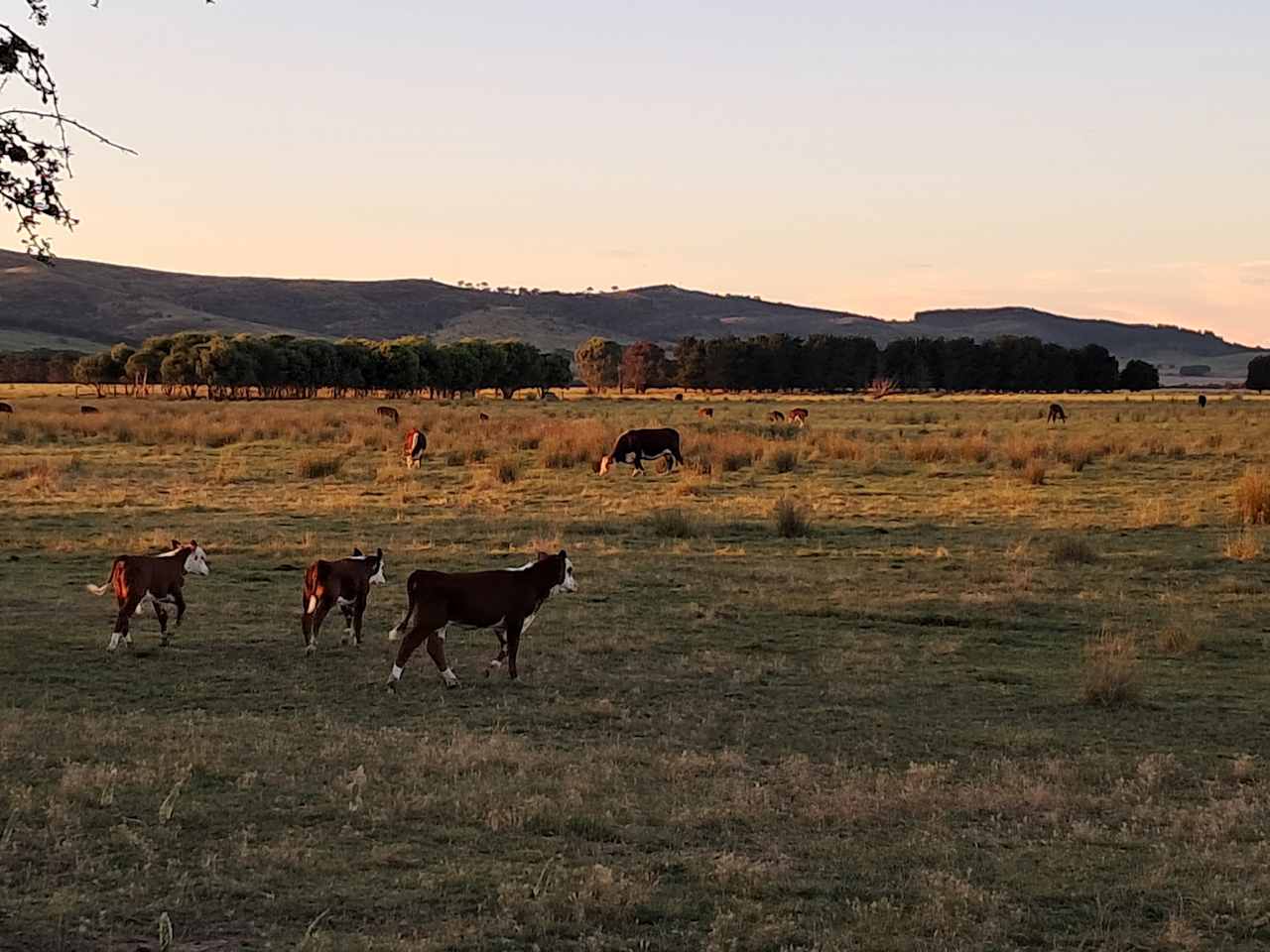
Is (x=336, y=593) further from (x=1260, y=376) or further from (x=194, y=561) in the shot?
(x=1260, y=376)

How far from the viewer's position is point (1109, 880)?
6828mm

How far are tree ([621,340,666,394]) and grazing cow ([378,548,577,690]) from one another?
132 meters

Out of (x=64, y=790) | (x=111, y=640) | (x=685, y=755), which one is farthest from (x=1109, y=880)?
(x=111, y=640)

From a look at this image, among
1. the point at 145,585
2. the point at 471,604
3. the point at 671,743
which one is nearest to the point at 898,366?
the point at 145,585

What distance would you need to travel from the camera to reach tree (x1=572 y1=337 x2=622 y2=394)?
15212 centimetres

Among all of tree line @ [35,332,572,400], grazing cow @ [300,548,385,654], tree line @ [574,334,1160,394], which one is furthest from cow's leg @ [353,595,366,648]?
tree line @ [574,334,1160,394]

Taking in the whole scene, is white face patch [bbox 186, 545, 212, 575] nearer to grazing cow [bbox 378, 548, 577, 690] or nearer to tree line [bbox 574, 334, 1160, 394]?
grazing cow [bbox 378, 548, 577, 690]

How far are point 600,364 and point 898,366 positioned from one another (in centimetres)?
3554

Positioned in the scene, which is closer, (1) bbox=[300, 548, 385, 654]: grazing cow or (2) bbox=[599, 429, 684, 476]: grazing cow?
(1) bbox=[300, 548, 385, 654]: grazing cow

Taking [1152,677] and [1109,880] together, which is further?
[1152,677]

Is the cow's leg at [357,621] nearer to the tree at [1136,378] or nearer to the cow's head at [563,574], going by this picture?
the cow's head at [563,574]

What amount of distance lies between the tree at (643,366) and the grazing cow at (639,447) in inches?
4314

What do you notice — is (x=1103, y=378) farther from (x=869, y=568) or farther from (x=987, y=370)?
(x=869, y=568)

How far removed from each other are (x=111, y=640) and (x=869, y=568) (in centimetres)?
1056
